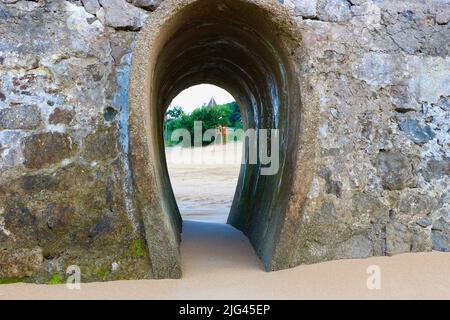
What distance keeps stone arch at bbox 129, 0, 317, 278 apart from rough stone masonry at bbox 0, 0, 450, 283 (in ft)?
0.28

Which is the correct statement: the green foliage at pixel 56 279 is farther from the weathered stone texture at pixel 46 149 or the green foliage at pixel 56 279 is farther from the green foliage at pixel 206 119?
the green foliage at pixel 206 119

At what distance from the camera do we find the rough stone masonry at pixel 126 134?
315 cm

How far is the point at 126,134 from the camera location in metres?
3.24

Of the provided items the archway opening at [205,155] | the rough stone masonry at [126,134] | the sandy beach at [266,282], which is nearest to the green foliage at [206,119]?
the archway opening at [205,155]

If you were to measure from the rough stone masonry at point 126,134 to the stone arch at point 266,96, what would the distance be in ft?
0.28

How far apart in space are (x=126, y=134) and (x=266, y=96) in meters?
1.75

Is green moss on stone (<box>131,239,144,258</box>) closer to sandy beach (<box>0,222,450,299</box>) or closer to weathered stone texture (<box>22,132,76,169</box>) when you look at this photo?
sandy beach (<box>0,222,450,299</box>)

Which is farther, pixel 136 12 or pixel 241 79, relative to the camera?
pixel 241 79

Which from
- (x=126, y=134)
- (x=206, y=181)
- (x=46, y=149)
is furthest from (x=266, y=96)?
(x=206, y=181)

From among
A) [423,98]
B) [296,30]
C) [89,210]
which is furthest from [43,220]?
[423,98]

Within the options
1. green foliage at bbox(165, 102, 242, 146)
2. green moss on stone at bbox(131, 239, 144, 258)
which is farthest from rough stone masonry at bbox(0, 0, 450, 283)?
green foliage at bbox(165, 102, 242, 146)

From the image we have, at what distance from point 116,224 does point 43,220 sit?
19.2 inches

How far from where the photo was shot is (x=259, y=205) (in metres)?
4.63
